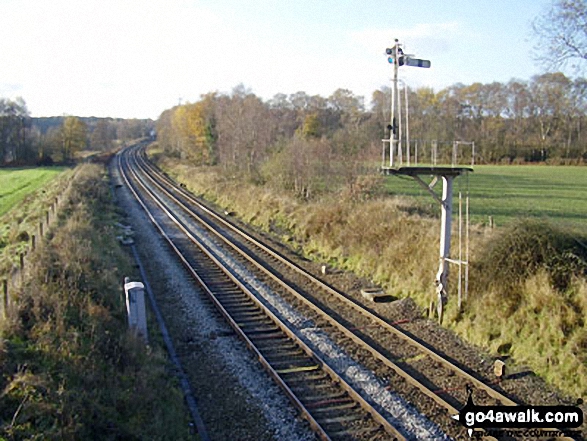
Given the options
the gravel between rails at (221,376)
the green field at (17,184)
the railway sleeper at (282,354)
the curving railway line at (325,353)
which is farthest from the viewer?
the green field at (17,184)

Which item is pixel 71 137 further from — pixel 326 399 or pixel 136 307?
pixel 326 399

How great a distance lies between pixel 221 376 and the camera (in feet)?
31.6

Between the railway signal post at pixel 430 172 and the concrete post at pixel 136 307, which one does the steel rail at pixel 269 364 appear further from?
the railway signal post at pixel 430 172

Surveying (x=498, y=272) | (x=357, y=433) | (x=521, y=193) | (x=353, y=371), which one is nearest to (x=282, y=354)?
(x=353, y=371)

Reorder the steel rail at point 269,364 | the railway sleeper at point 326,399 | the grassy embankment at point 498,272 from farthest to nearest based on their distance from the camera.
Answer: the grassy embankment at point 498,272, the railway sleeper at point 326,399, the steel rail at point 269,364

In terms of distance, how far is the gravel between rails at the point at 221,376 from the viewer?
790 centimetres

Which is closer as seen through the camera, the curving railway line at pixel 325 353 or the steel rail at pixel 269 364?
the steel rail at pixel 269 364

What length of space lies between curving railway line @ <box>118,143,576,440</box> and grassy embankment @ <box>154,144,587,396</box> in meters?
1.34

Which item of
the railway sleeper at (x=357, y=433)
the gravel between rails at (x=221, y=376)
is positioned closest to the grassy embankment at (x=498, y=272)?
the railway sleeper at (x=357, y=433)

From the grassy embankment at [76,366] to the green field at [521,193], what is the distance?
8.94 meters

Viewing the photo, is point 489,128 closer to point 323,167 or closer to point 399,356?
point 323,167

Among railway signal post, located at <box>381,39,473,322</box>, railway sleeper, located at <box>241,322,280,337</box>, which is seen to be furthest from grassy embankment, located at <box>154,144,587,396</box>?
railway sleeper, located at <box>241,322,280,337</box>

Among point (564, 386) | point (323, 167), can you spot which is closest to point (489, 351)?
point (564, 386)

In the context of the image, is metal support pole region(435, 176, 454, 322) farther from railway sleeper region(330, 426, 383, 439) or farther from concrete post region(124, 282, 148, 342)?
concrete post region(124, 282, 148, 342)
